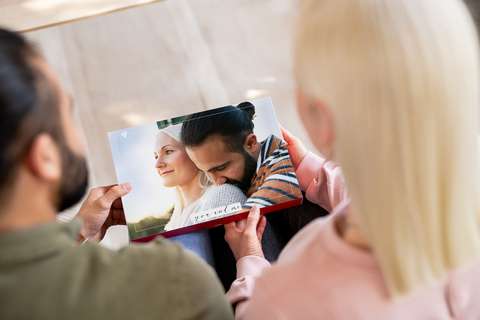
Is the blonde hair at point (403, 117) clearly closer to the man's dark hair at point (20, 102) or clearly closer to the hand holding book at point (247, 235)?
the man's dark hair at point (20, 102)

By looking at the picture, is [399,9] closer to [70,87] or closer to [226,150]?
[226,150]

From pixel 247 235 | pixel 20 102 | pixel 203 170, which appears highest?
pixel 20 102

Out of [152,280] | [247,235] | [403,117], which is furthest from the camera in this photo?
[247,235]

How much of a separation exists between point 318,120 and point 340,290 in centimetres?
16

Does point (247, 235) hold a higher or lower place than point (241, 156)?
lower

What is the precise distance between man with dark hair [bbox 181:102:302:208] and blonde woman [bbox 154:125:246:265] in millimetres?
15

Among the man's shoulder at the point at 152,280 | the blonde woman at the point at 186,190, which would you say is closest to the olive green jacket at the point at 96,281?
the man's shoulder at the point at 152,280

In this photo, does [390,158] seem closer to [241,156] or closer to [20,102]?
[20,102]

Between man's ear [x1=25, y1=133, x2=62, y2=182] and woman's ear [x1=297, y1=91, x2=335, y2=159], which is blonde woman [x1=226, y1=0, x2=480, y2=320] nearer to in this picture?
woman's ear [x1=297, y1=91, x2=335, y2=159]

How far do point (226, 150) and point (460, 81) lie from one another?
53cm

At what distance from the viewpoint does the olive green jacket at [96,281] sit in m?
→ 0.41

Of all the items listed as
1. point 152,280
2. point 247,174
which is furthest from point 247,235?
point 152,280

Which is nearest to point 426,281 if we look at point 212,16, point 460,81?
point 460,81

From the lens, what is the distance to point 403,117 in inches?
14.2
